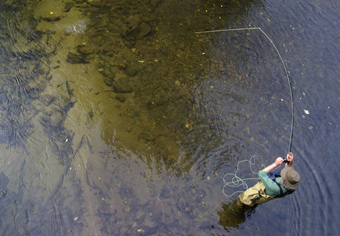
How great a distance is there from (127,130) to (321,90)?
16.5 ft

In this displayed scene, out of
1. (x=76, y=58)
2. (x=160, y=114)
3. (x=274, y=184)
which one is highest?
(x=274, y=184)

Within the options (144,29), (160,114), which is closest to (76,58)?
(144,29)

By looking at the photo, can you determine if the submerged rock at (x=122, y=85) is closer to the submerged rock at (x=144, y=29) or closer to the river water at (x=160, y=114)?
the river water at (x=160, y=114)

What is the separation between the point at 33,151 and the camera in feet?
16.1

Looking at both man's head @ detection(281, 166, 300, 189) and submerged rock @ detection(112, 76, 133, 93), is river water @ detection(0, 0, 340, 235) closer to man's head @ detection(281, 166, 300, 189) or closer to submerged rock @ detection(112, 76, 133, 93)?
submerged rock @ detection(112, 76, 133, 93)

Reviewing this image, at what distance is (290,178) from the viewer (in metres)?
3.54

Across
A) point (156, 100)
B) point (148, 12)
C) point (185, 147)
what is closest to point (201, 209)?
point (185, 147)

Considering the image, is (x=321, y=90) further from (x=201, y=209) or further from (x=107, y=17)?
(x=107, y=17)

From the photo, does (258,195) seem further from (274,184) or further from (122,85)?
(122,85)

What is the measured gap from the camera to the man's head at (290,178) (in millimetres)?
3518

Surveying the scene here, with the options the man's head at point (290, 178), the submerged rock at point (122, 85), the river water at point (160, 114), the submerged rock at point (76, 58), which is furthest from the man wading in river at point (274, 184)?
the submerged rock at point (76, 58)

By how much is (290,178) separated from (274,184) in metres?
0.31

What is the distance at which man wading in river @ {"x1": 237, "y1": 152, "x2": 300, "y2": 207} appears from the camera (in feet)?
11.8

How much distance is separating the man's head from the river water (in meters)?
1.28
